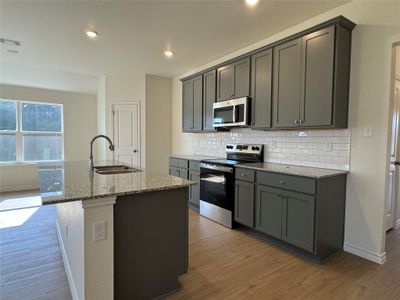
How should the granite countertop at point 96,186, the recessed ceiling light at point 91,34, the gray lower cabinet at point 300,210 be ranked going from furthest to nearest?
the recessed ceiling light at point 91,34, the gray lower cabinet at point 300,210, the granite countertop at point 96,186

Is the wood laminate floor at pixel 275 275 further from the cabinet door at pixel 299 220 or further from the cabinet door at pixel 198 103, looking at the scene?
the cabinet door at pixel 198 103

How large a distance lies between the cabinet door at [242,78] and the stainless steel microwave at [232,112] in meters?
0.12

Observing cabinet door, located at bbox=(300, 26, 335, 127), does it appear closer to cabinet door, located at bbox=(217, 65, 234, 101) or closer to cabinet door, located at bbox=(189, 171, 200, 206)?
cabinet door, located at bbox=(217, 65, 234, 101)

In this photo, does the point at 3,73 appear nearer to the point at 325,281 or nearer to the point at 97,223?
the point at 97,223

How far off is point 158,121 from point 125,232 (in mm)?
4261

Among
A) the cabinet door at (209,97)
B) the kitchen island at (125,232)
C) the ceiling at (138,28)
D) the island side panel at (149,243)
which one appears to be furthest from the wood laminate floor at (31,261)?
the cabinet door at (209,97)

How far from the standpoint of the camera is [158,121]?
18.8 feet

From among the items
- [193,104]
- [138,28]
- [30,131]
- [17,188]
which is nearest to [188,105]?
[193,104]

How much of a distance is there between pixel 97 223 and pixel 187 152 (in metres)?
3.98

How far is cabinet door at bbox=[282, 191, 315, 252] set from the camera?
2402 mm

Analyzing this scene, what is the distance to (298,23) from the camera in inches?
121

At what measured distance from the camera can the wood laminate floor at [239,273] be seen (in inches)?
77.7

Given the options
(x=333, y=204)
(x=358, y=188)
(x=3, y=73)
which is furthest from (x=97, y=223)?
(x=3, y=73)

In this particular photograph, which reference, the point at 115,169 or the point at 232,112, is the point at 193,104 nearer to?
the point at 232,112
